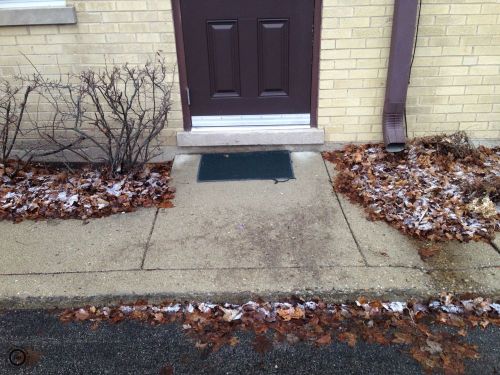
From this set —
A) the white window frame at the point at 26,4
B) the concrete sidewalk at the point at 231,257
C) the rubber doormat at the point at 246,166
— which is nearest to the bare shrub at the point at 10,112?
the white window frame at the point at 26,4

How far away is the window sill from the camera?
4148 millimetres

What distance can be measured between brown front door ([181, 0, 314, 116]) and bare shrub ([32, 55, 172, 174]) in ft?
1.35

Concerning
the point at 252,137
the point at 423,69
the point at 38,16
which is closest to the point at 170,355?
the point at 252,137

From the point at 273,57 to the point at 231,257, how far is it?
7.44 ft

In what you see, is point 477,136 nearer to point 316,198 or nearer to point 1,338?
point 316,198

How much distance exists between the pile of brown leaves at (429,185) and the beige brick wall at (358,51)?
33 centimetres

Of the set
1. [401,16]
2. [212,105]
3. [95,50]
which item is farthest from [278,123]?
Result: [95,50]

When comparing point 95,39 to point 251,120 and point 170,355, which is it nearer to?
point 251,120

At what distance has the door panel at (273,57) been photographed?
4.40m

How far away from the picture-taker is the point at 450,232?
3.37 meters

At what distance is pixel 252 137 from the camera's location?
4609 millimetres

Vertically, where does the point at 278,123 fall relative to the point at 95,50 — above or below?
below

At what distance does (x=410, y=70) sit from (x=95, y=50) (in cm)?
303

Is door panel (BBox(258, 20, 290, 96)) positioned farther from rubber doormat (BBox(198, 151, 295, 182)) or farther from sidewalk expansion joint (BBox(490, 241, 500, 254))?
sidewalk expansion joint (BBox(490, 241, 500, 254))
